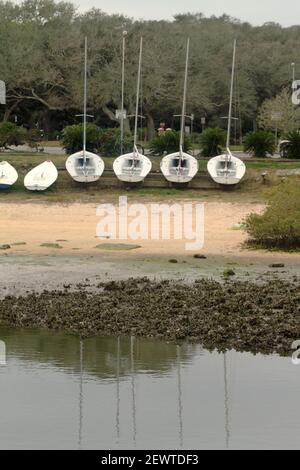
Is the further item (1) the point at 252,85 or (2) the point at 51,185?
(1) the point at 252,85

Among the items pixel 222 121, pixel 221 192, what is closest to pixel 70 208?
pixel 221 192

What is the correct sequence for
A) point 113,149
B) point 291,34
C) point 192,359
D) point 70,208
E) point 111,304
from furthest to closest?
1. point 291,34
2. point 113,149
3. point 70,208
4. point 111,304
5. point 192,359

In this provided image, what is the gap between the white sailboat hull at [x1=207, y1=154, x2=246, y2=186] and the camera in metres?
41.5

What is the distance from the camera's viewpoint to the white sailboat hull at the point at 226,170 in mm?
41531

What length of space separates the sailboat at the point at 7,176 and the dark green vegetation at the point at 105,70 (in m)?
27.6

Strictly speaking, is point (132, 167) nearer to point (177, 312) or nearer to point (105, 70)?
point (177, 312)

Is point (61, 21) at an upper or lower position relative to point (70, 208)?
upper

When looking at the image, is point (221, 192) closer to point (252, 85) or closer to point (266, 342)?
point (266, 342)

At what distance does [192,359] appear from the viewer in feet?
59.7

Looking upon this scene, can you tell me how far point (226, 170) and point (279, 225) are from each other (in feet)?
40.1

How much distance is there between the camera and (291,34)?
105 meters

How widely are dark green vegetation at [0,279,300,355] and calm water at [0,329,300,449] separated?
518 mm
